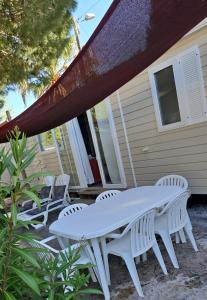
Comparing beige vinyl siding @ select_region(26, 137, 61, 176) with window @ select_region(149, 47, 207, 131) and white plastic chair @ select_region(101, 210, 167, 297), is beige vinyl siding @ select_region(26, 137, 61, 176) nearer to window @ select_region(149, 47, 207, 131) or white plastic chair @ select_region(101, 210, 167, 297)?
window @ select_region(149, 47, 207, 131)

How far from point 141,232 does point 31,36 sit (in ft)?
10.7

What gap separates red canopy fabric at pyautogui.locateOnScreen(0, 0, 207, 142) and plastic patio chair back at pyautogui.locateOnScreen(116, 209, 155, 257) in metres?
1.42

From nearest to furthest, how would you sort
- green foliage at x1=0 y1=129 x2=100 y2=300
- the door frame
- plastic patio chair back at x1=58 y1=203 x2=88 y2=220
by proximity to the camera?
green foliage at x1=0 y1=129 x2=100 y2=300
plastic patio chair back at x1=58 y1=203 x2=88 y2=220
the door frame

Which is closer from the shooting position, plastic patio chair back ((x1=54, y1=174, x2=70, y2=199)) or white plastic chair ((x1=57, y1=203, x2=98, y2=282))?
white plastic chair ((x1=57, y1=203, x2=98, y2=282))

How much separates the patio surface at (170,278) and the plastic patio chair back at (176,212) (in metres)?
0.35

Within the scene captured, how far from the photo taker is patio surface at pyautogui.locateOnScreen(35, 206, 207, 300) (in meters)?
2.65

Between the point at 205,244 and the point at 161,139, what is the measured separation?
214 centimetres

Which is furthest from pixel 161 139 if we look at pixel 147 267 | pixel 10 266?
pixel 10 266

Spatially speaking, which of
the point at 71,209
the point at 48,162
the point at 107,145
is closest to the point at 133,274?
the point at 71,209

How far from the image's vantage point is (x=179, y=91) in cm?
469

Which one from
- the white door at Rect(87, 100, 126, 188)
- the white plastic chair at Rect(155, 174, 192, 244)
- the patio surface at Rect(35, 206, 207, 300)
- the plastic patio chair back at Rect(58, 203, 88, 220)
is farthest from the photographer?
the white door at Rect(87, 100, 126, 188)

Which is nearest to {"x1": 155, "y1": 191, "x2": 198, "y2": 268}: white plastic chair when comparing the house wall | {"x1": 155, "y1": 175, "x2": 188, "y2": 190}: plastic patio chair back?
{"x1": 155, "y1": 175, "x2": 188, "y2": 190}: plastic patio chair back

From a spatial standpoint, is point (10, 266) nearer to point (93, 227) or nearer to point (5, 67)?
point (93, 227)

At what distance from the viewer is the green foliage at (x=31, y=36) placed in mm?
4215
